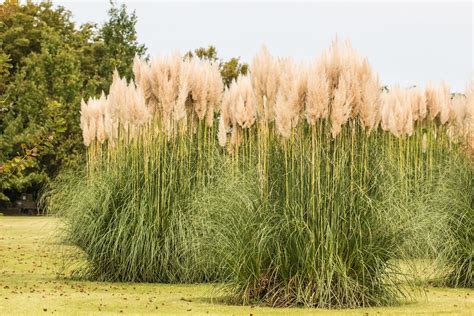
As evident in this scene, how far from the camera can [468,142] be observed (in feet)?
38.3

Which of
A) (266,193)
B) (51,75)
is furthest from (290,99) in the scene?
(51,75)

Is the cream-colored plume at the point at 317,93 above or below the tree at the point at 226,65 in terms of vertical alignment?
below

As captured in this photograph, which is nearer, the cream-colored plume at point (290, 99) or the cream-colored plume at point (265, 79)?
the cream-colored plume at point (290, 99)

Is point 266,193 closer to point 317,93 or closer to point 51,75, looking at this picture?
point 317,93

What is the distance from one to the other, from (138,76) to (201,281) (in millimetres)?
2763

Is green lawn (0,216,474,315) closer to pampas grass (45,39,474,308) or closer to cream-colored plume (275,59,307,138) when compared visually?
pampas grass (45,39,474,308)

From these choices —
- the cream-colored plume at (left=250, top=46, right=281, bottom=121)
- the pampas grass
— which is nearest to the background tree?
the pampas grass

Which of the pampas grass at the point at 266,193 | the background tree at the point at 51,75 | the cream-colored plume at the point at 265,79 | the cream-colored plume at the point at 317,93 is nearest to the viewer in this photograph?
the cream-colored plume at the point at 317,93

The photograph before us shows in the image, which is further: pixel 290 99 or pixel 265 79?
pixel 265 79

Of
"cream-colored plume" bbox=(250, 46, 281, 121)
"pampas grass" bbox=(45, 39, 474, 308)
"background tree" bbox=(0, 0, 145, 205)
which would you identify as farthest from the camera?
"background tree" bbox=(0, 0, 145, 205)

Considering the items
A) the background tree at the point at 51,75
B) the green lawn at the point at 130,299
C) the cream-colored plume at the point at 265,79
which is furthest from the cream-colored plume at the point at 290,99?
the background tree at the point at 51,75

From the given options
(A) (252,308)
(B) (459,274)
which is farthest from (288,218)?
(B) (459,274)

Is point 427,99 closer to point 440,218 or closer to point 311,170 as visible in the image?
point 440,218

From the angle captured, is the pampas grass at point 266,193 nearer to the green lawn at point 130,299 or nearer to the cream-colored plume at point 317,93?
the cream-colored plume at point 317,93
